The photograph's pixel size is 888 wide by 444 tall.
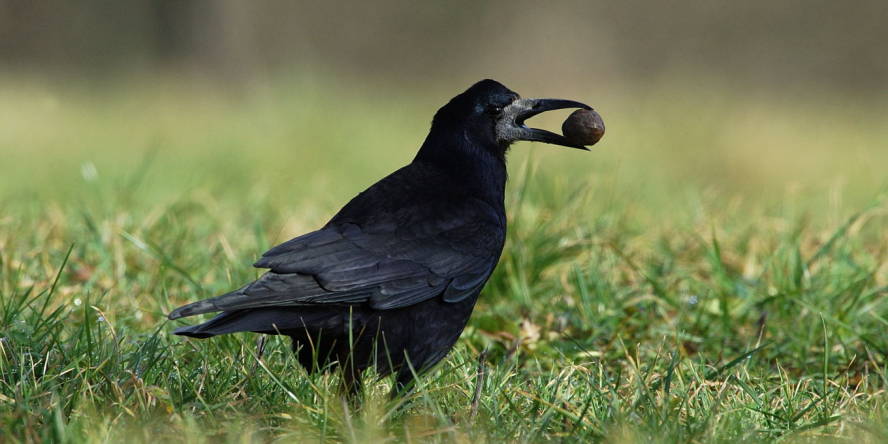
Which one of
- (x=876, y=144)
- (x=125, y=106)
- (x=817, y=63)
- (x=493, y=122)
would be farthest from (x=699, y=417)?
(x=817, y=63)

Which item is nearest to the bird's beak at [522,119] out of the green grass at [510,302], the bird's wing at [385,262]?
the bird's wing at [385,262]

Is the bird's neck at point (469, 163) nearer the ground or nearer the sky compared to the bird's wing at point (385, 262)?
nearer the sky

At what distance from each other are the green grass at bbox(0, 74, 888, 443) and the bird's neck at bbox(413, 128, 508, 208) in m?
0.56

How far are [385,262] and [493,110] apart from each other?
2.99 feet

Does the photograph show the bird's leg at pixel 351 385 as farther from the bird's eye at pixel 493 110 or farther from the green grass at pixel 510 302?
the bird's eye at pixel 493 110

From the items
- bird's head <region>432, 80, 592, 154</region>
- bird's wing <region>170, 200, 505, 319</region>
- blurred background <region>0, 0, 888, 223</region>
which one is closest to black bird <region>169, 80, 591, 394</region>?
bird's wing <region>170, 200, 505, 319</region>

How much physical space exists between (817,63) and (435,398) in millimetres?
15716

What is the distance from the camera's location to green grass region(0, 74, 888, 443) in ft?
7.86

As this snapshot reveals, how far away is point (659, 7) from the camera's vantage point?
1897 centimetres

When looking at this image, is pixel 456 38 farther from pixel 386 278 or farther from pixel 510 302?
pixel 386 278

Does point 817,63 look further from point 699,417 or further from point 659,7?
point 699,417

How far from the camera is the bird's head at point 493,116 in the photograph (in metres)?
3.49

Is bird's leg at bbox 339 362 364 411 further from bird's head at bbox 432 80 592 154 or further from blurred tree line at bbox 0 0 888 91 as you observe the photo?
blurred tree line at bbox 0 0 888 91

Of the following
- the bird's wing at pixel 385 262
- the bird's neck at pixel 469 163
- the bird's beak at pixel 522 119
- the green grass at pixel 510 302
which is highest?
the bird's beak at pixel 522 119
